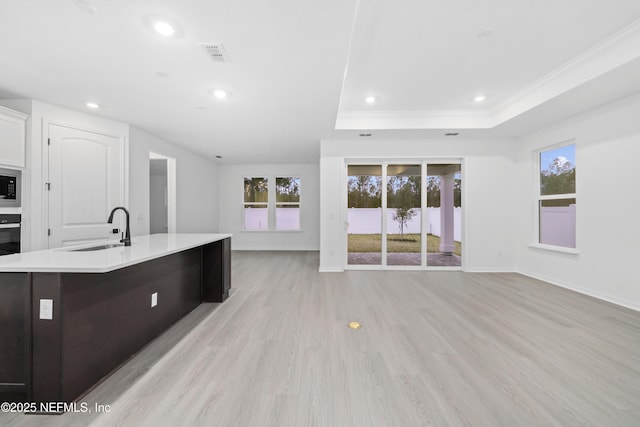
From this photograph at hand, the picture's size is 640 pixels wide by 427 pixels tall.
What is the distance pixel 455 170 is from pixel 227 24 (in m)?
4.85

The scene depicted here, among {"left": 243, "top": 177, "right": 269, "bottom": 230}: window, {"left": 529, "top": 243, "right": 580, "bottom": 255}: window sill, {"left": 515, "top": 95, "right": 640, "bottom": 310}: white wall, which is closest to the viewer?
{"left": 515, "top": 95, "right": 640, "bottom": 310}: white wall

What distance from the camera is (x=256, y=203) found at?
25.7 ft

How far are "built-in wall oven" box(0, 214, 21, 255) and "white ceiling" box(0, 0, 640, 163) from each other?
153cm

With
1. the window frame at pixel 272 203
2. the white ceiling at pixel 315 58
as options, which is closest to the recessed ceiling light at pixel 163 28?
the white ceiling at pixel 315 58

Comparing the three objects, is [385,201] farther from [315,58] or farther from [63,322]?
[63,322]

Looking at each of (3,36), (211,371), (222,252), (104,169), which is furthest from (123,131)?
(211,371)

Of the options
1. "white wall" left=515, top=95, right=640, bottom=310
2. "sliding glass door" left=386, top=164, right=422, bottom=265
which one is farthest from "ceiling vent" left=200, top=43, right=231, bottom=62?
"white wall" left=515, top=95, right=640, bottom=310

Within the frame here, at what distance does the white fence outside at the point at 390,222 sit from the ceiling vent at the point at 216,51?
140 inches

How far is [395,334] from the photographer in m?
2.42

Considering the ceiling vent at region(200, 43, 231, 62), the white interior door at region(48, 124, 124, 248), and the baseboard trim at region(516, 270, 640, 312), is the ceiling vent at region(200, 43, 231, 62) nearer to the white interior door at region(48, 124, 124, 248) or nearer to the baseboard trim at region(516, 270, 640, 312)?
the white interior door at region(48, 124, 124, 248)

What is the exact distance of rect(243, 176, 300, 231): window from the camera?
25.5 ft

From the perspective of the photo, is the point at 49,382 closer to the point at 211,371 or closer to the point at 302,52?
the point at 211,371

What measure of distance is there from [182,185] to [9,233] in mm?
2914

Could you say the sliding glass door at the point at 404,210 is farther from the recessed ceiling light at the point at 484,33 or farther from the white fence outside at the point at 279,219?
the white fence outside at the point at 279,219
